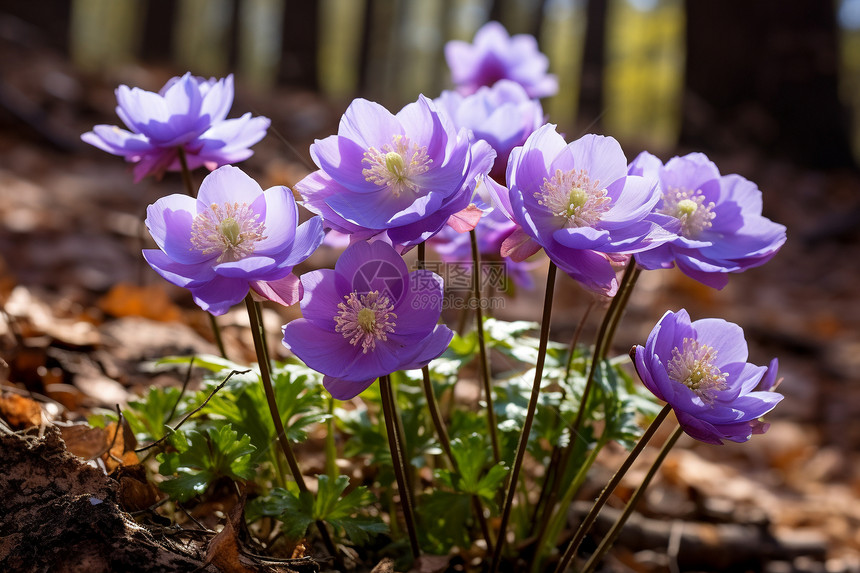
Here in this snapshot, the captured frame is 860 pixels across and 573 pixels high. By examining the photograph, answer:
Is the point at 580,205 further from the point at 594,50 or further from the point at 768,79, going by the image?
the point at 594,50

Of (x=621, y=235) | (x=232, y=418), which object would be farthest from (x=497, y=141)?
(x=232, y=418)

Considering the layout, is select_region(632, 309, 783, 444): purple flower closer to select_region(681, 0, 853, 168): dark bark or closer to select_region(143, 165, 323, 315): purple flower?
select_region(143, 165, 323, 315): purple flower

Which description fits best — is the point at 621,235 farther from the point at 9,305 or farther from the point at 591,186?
the point at 9,305

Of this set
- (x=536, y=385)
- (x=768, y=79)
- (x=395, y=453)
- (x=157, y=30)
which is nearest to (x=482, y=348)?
(x=536, y=385)

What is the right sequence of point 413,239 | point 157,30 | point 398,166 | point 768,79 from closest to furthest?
point 413,239, point 398,166, point 768,79, point 157,30

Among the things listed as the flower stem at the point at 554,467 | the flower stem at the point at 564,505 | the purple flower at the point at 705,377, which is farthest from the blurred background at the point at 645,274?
the flower stem at the point at 564,505

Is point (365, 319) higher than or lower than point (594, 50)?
higher
